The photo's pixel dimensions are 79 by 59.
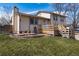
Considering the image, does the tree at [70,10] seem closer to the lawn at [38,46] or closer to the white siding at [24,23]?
the lawn at [38,46]

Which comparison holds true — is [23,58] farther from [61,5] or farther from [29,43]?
[61,5]

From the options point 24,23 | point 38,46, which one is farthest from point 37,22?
point 38,46

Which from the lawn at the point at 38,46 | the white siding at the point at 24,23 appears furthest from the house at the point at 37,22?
the lawn at the point at 38,46

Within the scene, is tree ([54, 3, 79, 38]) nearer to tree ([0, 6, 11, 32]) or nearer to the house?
the house

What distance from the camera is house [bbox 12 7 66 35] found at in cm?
580

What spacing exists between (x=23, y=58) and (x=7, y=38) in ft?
1.27

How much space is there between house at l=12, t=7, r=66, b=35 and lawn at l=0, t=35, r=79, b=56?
0.13 m

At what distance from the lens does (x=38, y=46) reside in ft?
19.0

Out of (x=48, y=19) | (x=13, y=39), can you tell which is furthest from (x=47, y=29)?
(x=13, y=39)

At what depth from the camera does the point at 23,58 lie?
5723 millimetres

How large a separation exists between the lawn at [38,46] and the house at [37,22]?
134 mm

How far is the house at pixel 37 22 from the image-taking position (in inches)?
229

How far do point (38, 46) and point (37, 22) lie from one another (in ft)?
1.18

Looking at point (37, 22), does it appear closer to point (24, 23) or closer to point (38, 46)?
point (24, 23)
